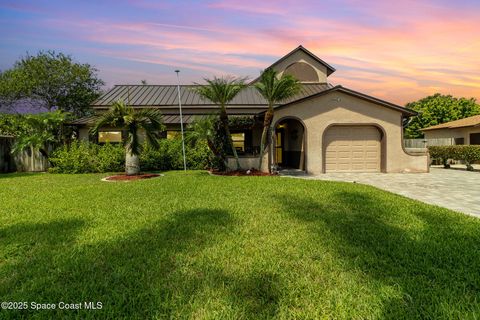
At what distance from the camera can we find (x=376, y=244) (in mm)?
4520

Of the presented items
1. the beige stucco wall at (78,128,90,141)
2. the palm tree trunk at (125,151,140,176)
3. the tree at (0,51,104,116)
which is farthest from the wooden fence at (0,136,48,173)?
the tree at (0,51,104,116)

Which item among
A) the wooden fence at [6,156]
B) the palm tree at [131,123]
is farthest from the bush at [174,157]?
the wooden fence at [6,156]

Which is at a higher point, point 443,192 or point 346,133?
point 346,133

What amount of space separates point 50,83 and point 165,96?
21.8 meters

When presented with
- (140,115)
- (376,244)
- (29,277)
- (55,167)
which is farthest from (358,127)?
(55,167)

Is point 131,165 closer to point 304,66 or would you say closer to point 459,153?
point 304,66

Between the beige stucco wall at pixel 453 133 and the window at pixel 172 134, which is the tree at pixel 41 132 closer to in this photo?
the window at pixel 172 134

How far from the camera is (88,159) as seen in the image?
16.7 metres

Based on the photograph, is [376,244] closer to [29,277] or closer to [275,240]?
[275,240]

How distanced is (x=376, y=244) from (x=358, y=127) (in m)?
12.9

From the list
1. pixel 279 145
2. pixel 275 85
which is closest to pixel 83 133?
pixel 279 145

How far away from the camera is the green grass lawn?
2.88 metres

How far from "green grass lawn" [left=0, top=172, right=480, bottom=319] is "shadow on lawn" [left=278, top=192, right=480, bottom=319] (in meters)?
0.02

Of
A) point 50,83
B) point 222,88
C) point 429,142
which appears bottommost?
point 429,142
